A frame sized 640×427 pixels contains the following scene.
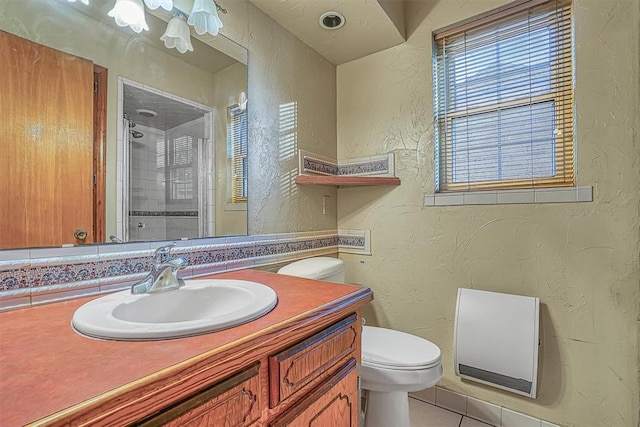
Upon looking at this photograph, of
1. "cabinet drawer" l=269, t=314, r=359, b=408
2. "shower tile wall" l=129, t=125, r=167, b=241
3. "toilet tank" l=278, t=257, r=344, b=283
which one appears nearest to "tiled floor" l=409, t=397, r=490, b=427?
"toilet tank" l=278, t=257, r=344, b=283

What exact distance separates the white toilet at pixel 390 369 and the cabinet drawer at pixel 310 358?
375 mm

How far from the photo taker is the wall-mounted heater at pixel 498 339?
55.0 inches

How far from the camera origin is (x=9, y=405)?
40 cm

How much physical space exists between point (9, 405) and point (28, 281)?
0.60 metres

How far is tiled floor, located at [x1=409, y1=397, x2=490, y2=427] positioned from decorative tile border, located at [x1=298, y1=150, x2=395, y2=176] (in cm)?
133

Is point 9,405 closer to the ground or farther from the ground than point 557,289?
farther from the ground

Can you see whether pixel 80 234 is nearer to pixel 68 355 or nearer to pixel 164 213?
pixel 164 213

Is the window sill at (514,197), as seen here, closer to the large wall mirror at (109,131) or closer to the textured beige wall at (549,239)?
the textured beige wall at (549,239)

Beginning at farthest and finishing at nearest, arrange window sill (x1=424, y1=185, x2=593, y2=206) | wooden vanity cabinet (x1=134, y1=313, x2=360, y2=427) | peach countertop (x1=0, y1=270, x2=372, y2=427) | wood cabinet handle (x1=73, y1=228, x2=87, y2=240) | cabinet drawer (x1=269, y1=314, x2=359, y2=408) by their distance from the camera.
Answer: window sill (x1=424, y1=185, x2=593, y2=206), wood cabinet handle (x1=73, y1=228, x2=87, y2=240), cabinet drawer (x1=269, y1=314, x2=359, y2=408), wooden vanity cabinet (x1=134, y1=313, x2=360, y2=427), peach countertop (x1=0, y1=270, x2=372, y2=427)

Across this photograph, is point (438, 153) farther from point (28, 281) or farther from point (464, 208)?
point (28, 281)

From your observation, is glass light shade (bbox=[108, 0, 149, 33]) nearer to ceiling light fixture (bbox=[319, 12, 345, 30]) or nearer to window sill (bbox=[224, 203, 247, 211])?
window sill (bbox=[224, 203, 247, 211])

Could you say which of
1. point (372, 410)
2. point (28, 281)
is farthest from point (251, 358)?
point (372, 410)

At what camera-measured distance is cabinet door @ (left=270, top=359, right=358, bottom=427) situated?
29.6 inches

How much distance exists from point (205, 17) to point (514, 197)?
1621 mm
